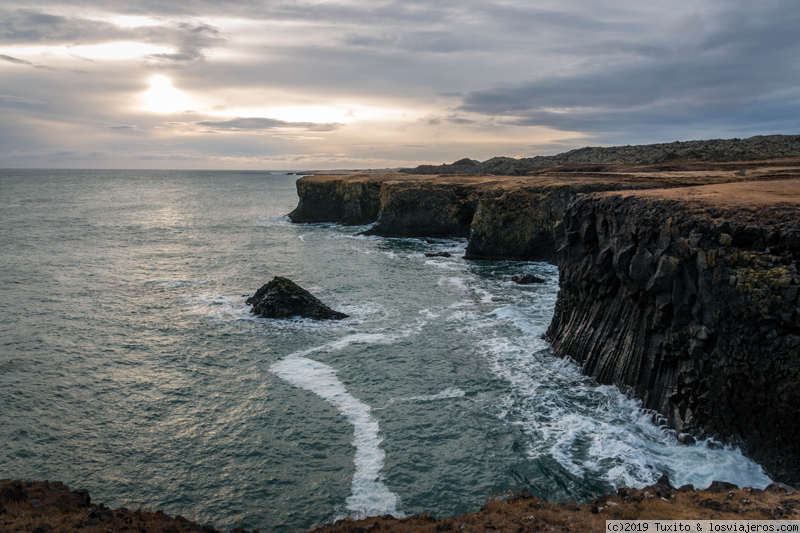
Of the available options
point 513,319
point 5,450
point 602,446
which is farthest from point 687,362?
point 5,450

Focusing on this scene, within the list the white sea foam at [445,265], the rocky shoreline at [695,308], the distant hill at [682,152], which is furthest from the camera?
the distant hill at [682,152]

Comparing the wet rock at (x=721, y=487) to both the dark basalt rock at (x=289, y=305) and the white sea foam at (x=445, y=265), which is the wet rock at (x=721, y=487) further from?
the white sea foam at (x=445, y=265)

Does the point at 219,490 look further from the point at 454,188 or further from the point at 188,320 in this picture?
the point at 454,188

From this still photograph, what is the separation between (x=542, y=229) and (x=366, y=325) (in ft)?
96.8

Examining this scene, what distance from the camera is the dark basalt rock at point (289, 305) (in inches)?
1346

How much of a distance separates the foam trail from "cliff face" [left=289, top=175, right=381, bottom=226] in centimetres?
6293

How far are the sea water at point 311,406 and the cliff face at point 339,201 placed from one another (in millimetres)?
45558

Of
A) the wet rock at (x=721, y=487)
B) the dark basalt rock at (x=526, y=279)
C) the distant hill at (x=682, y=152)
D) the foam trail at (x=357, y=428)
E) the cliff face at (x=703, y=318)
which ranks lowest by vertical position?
the foam trail at (x=357, y=428)

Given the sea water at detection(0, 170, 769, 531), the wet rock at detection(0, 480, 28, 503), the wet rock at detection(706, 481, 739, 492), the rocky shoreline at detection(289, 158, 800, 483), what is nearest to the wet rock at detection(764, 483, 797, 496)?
the wet rock at detection(706, 481, 739, 492)

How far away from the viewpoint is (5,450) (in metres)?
18.3

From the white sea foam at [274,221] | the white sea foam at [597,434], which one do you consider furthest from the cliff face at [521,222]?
the white sea foam at [274,221]

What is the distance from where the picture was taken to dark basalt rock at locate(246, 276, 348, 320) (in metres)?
34.2

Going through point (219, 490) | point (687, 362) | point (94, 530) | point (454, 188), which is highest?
point (454, 188)

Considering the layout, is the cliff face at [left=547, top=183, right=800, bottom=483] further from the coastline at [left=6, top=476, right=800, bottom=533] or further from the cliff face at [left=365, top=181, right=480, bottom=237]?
the cliff face at [left=365, top=181, right=480, bottom=237]
